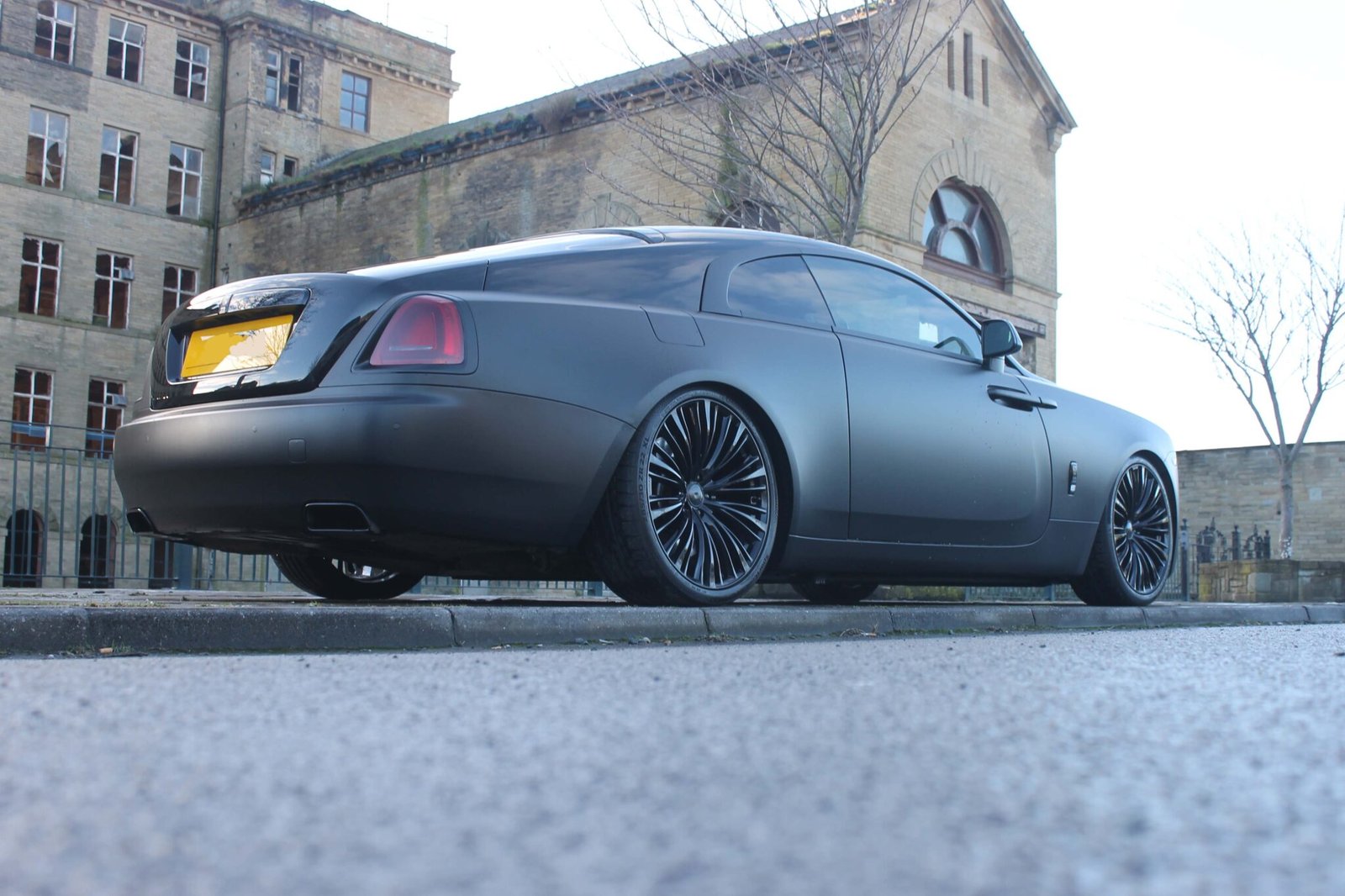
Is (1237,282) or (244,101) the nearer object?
(1237,282)

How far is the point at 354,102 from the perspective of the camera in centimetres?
3934

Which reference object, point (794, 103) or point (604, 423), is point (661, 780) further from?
point (794, 103)

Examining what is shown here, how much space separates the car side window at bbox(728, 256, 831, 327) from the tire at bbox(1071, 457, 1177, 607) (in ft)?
7.11

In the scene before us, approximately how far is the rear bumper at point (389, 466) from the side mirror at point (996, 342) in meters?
2.33

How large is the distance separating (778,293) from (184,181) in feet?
111

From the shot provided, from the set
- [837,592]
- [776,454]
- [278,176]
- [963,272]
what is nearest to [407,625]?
[776,454]

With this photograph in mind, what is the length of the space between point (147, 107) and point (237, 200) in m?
3.31

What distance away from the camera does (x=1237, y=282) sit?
3173cm

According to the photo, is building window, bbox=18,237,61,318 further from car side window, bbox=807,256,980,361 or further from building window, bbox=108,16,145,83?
car side window, bbox=807,256,980,361

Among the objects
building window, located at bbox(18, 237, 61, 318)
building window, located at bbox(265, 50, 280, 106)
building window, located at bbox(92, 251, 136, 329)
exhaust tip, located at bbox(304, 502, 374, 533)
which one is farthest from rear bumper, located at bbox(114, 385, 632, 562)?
building window, located at bbox(265, 50, 280, 106)

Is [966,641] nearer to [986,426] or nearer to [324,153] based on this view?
[986,426]

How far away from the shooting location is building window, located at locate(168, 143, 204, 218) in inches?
1441

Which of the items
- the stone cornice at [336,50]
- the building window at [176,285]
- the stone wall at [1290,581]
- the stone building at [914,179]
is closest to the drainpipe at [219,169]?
the stone cornice at [336,50]

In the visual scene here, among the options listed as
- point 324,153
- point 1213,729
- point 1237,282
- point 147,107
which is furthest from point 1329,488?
point 1213,729
